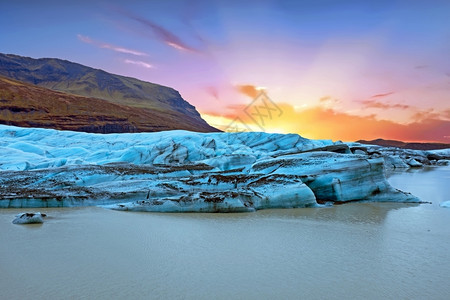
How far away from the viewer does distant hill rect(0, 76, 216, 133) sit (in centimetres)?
5900

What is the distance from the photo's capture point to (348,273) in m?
5.14

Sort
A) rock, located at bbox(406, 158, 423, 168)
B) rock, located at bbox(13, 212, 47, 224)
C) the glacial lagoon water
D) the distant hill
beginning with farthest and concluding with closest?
the distant hill
rock, located at bbox(406, 158, 423, 168)
rock, located at bbox(13, 212, 47, 224)
the glacial lagoon water

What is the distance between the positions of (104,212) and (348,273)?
22.7 feet

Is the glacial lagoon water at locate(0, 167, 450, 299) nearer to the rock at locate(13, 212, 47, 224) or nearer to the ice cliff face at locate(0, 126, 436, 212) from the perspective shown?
the rock at locate(13, 212, 47, 224)

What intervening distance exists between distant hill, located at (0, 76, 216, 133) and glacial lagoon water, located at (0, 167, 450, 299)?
5702 centimetres

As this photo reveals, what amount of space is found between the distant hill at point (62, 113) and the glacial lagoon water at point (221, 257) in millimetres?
57024

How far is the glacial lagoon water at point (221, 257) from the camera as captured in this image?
4453 millimetres

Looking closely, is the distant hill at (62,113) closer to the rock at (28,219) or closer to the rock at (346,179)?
Result: the rock at (28,219)

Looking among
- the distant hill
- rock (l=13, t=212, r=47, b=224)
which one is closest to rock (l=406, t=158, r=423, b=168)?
rock (l=13, t=212, r=47, b=224)

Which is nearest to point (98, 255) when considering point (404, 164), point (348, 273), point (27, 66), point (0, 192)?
point (348, 273)

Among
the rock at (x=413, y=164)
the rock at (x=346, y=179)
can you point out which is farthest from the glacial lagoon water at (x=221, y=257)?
the rock at (x=413, y=164)

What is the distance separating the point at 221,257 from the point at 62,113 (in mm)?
66898

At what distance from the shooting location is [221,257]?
5.79m

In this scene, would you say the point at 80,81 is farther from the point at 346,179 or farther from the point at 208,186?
the point at 346,179
